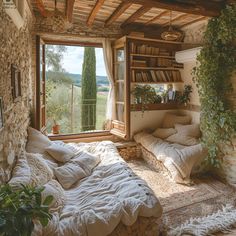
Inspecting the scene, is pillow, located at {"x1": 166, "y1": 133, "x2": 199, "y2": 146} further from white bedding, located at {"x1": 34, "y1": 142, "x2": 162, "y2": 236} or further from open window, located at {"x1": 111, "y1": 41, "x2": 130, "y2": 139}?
white bedding, located at {"x1": 34, "y1": 142, "x2": 162, "y2": 236}

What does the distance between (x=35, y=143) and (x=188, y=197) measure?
2.32m

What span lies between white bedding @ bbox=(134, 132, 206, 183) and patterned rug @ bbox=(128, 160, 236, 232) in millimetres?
172

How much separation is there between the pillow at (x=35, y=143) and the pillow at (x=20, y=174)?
2.27ft

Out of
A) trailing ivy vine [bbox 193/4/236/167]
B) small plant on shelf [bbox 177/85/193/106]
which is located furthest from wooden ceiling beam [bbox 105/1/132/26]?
small plant on shelf [bbox 177/85/193/106]

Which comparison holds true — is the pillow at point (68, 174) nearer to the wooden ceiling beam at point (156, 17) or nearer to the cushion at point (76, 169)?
the cushion at point (76, 169)

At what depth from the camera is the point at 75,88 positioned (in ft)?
17.7

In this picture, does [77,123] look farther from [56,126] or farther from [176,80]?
[176,80]

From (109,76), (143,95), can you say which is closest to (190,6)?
(143,95)

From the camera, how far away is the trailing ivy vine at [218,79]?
317 cm

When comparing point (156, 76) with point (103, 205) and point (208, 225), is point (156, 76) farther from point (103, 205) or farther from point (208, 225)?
point (103, 205)

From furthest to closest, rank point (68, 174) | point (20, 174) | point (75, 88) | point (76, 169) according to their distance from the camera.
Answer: point (75, 88)
point (76, 169)
point (68, 174)
point (20, 174)

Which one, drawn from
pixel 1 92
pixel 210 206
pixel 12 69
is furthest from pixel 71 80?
pixel 210 206

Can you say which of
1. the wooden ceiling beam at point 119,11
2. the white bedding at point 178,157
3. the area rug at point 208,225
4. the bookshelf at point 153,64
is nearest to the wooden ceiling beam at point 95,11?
the wooden ceiling beam at point 119,11

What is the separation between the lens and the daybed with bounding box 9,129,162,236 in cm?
186
